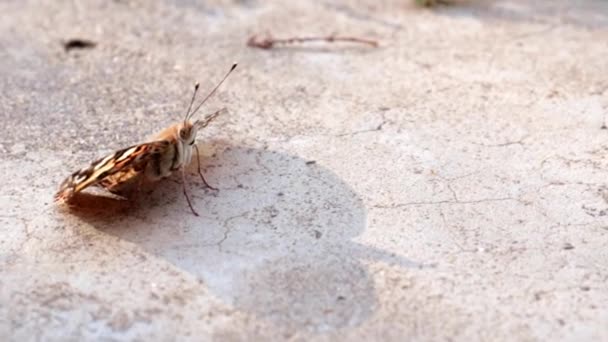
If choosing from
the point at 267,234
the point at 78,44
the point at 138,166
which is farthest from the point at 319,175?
the point at 78,44

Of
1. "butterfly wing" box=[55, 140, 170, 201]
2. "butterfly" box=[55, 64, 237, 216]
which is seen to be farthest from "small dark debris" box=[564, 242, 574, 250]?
"butterfly wing" box=[55, 140, 170, 201]

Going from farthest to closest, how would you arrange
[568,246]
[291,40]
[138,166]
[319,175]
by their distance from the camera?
1. [291,40]
2. [319,175]
3. [138,166]
4. [568,246]

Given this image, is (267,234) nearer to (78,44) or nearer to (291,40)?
(291,40)

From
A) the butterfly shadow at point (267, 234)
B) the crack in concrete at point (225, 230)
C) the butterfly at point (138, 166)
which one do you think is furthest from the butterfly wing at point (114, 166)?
the crack in concrete at point (225, 230)

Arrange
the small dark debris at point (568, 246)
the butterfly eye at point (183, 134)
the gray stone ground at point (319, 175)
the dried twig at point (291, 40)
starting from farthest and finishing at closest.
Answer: the dried twig at point (291, 40) < the butterfly eye at point (183, 134) < the small dark debris at point (568, 246) < the gray stone ground at point (319, 175)

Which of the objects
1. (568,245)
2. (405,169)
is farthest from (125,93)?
(568,245)

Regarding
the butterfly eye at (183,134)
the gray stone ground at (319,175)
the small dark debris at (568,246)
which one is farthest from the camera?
the butterfly eye at (183,134)

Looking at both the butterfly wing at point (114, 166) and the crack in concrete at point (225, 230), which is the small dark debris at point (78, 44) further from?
the crack in concrete at point (225, 230)
